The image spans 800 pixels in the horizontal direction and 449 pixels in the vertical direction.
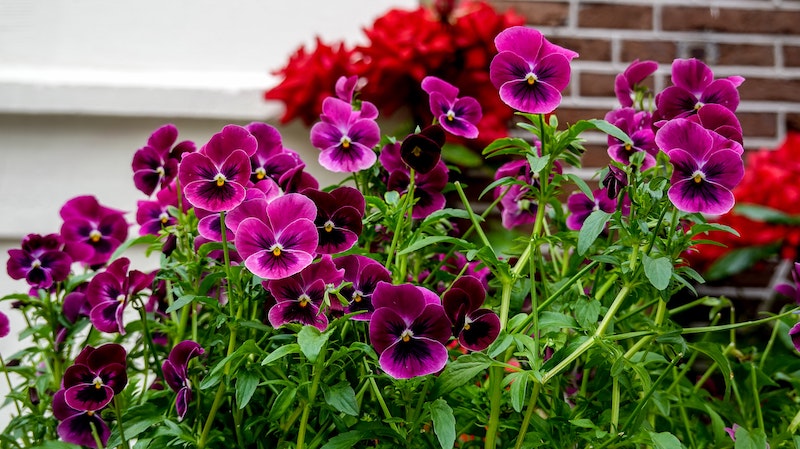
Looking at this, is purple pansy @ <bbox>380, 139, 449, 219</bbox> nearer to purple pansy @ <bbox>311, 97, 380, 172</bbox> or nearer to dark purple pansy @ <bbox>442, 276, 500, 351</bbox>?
purple pansy @ <bbox>311, 97, 380, 172</bbox>

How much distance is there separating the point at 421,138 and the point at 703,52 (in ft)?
4.62

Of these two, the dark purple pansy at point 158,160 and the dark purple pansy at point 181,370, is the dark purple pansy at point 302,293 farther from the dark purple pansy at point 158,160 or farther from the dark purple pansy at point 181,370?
the dark purple pansy at point 158,160

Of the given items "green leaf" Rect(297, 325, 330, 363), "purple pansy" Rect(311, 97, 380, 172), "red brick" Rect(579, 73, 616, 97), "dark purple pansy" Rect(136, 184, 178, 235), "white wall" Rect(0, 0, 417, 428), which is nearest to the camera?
"green leaf" Rect(297, 325, 330, 363)

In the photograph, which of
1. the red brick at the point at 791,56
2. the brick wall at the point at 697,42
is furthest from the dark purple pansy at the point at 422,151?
the red brick at the point at 791,56

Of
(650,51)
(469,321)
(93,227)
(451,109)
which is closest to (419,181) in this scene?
(451,109)

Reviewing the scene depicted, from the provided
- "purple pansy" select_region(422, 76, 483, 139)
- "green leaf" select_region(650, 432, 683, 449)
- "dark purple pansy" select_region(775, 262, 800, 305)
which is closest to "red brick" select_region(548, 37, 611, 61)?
"dark purple pansy" select_region(775, 262, 800, 305)

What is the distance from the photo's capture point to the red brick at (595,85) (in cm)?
184

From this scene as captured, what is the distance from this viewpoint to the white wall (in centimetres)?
168

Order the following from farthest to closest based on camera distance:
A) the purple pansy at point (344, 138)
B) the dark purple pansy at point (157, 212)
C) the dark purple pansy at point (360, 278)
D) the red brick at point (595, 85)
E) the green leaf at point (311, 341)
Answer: the red brick at point (595, 85) < the dark purple pansy at point (157, 212) < the purple pansy at point (344, 138) < the dark purple pansy at point (360, 278) < the green leaf at point (311, 341)

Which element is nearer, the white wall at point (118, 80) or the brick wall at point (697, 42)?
the white wall at point (118, 80)

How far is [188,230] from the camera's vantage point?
0.81m

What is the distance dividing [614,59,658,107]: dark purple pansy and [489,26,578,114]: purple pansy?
0.50 feet

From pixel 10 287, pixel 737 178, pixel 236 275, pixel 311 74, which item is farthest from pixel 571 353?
pixel 10 287

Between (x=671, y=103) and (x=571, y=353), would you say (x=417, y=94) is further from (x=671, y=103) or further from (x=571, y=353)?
(x=571, y=353)
